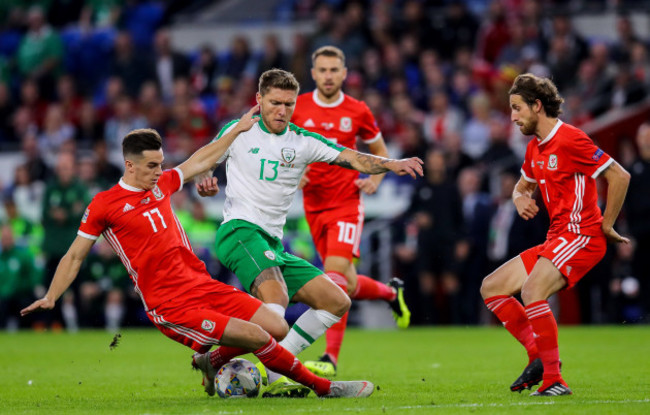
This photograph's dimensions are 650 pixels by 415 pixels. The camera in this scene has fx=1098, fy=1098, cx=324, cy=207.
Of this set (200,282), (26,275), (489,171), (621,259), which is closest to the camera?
(200,282)

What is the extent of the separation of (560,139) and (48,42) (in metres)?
17.2

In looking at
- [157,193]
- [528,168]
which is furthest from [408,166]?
[157,193]

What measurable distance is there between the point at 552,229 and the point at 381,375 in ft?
7.89

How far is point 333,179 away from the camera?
1014 cm

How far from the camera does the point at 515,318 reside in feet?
26.1

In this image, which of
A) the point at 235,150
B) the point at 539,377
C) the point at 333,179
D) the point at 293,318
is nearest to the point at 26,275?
the point at 293,318

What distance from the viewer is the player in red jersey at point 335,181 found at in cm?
995

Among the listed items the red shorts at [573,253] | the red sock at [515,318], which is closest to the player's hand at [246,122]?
the red sock at [515,318]

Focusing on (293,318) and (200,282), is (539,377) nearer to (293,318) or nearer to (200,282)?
(200,282)

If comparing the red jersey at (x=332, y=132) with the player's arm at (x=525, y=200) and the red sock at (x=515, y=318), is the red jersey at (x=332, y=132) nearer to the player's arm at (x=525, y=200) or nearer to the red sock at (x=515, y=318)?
the player's arm at (x=525, y=200)

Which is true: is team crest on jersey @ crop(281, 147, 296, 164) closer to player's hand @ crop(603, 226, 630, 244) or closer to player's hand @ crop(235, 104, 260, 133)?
player's hand @ crop(235, 104, 260, 133)

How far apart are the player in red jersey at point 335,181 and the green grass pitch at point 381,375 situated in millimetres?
1001

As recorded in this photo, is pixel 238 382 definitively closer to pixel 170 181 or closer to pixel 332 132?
pixel 170 181

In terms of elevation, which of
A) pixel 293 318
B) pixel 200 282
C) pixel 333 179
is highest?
pixel 333 179
